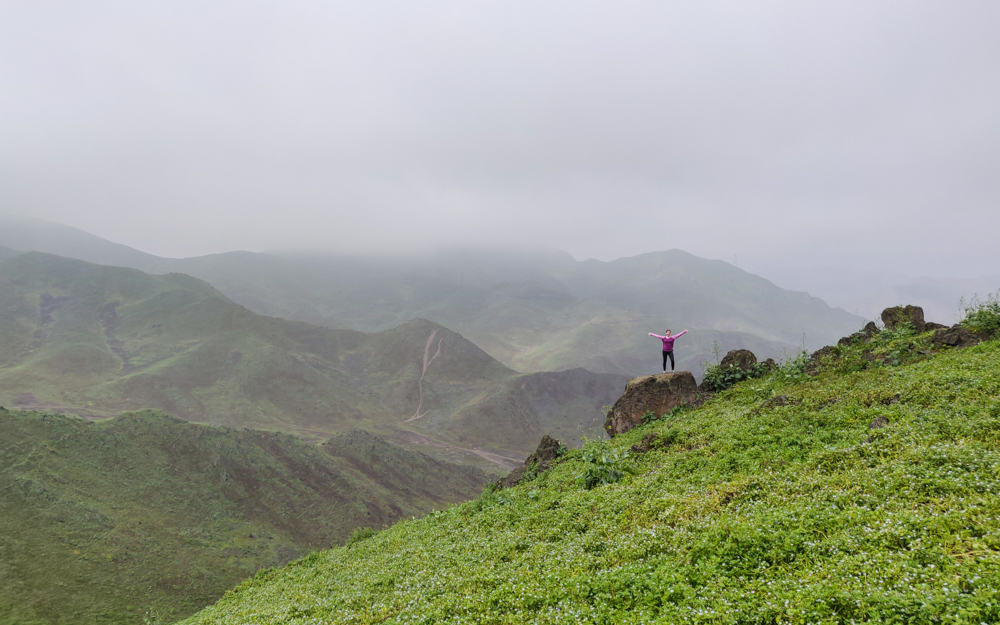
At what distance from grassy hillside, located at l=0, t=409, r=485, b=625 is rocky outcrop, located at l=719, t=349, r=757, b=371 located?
36304mm

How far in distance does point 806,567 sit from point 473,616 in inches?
216

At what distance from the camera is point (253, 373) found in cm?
9819

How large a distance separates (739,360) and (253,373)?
105 meters

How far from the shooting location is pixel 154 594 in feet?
85.4

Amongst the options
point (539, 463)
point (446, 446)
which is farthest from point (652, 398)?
point (446, 446)

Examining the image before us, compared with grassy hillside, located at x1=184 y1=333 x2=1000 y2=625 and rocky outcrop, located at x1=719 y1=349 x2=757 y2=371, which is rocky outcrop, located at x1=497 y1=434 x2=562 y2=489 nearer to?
grassy hillside, located at x1=184 y1=333 x2=1000 y2=625

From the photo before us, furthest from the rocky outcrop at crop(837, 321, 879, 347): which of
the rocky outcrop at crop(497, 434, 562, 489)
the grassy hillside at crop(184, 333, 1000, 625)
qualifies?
the rocky outcrop at crop(497, 434, 562, 489)

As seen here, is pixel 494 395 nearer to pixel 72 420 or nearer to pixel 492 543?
pixel 72 420

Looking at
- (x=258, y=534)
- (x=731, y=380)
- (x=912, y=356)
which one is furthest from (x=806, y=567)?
(x=258, y=534)

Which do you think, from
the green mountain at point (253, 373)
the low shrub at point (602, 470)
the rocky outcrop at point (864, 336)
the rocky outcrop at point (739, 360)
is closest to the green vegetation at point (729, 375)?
the rocky outcrop at point (739, 360)

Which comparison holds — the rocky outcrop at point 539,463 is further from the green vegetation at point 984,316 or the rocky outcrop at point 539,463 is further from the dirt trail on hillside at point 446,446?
the dirt trail on hillside at point 446,446

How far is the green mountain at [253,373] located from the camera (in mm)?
Answer: 83438

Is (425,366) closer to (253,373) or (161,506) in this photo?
(253,373)

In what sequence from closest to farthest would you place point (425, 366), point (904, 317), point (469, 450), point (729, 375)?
point (904, 317) → point (729, 375) → point (469, 450) → point (425, 366)
